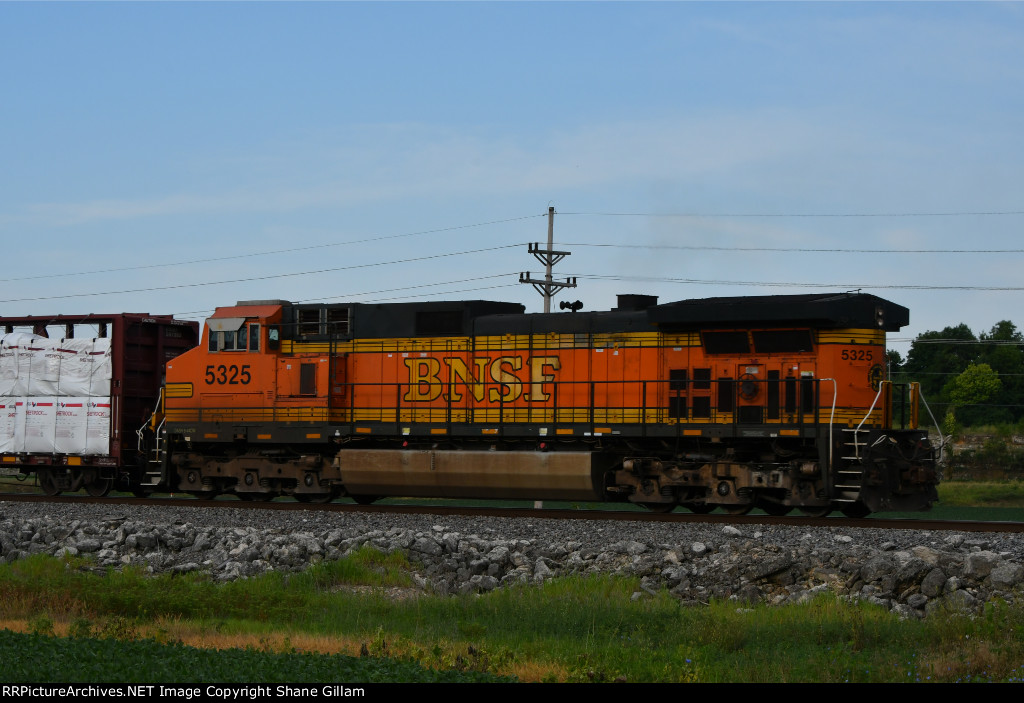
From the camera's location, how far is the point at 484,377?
1989 centimetres

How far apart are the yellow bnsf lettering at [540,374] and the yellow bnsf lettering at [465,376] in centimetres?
85

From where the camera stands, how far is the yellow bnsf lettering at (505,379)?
64.5 feet

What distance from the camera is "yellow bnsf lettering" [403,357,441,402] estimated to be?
796 inches

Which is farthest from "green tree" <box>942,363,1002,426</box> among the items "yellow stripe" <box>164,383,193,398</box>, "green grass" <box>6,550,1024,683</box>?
"green grass" <box>6,550,1024,683</box>

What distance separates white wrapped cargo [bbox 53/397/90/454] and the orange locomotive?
4.78ft

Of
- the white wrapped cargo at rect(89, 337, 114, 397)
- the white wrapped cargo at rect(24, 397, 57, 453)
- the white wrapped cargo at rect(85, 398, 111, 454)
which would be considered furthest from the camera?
A: the white wrapped cargo at rect(24, 397, 57, 453)

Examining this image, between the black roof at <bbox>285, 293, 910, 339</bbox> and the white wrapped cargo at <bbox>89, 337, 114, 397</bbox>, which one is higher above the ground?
the black roof at <bbox>285, 293, 910, 339</bbox>

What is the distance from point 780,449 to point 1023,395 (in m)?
73.0

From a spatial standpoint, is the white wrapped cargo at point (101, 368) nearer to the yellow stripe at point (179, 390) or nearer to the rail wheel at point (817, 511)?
the yellow stripe at point (179, 390)

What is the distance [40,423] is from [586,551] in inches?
561

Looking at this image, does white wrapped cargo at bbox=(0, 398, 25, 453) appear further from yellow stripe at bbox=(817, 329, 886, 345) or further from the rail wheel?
yellow stripe at bbox=(817, 329, 886, 345)

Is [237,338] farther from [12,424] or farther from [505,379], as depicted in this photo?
[12,424]

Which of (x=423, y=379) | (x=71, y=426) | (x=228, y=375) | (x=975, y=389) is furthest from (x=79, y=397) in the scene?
(x=975, y=389)
